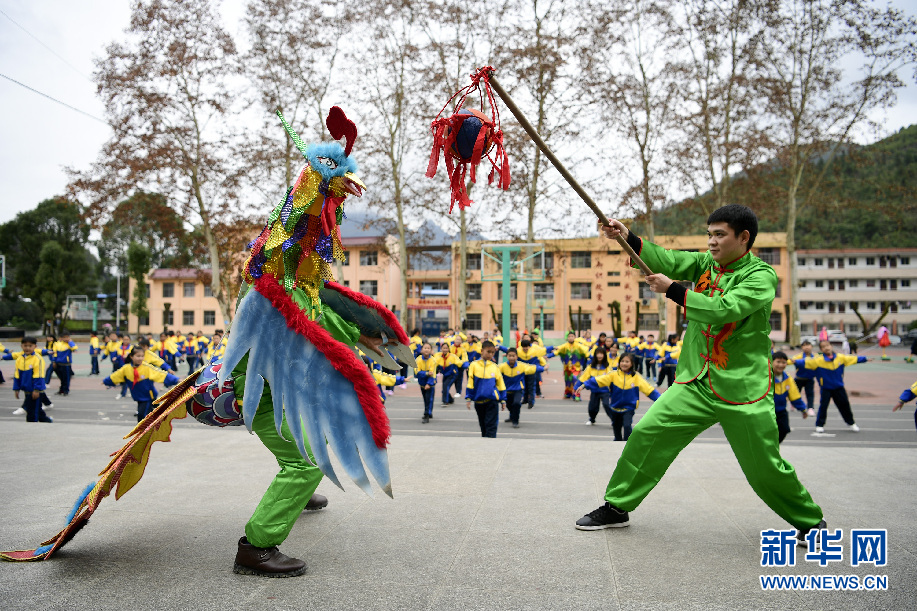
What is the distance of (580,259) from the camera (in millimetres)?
43094

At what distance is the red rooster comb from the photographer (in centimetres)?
314

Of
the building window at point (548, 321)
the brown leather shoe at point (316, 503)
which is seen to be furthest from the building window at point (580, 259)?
the brown leather shoe at point (316, 503)

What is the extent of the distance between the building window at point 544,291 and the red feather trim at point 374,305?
4028 cm

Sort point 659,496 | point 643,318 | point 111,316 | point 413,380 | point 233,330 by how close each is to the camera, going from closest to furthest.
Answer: point 233,330, point 659,496, point 413,380, point 643,318, point 111,316

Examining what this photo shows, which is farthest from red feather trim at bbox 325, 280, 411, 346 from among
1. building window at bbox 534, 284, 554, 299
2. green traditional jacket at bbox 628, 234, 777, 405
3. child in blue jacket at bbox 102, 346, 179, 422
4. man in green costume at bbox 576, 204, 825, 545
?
building window at bbox 534, 284, 554, 299

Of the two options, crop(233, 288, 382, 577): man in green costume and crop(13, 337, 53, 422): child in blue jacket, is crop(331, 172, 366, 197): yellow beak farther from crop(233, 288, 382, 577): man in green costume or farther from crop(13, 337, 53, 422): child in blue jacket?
crop(13, 337, 53, 422): child in blue jacket

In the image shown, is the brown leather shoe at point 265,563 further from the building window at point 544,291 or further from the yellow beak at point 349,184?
the building window at point 544,291

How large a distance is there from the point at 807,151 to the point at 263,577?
908 inches

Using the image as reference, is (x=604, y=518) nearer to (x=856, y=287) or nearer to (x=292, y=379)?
(x=292, y=379)

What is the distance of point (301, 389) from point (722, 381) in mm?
2202

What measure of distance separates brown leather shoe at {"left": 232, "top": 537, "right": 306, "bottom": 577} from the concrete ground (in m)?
0.05

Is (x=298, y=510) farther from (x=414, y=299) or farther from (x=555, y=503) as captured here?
(x=414, y=299)

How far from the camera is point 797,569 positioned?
309 centimetres

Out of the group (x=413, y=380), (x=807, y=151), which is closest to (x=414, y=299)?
(x=413, y=380)
